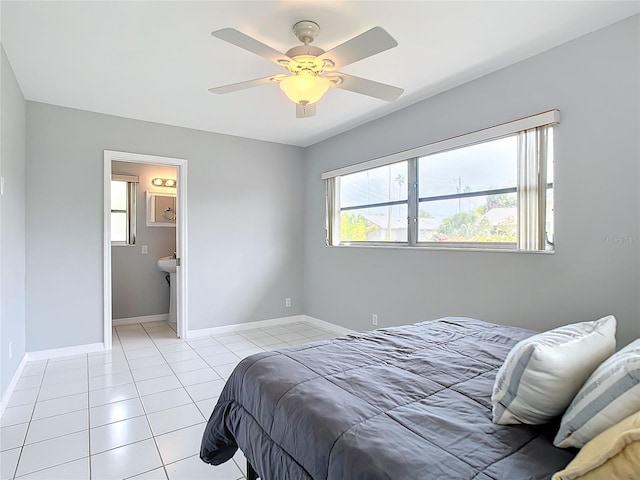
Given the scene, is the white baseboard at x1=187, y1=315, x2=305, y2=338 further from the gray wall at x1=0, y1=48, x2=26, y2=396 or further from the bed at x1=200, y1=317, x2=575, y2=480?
the bed at x1=200, y1=317, x2=575, y2=480

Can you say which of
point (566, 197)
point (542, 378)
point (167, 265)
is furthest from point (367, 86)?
point (167, 265)

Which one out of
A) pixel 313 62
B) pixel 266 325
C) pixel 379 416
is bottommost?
pixel 266 325

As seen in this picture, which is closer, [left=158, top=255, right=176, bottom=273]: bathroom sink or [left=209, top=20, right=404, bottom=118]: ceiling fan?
[left=209, top=20, right=404, bottom=118]: ceiling fan

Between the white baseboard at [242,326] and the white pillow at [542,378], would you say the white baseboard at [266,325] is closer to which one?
the white baseboard at [242,326]

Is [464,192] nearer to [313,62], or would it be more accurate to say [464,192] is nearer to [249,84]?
[313,62]

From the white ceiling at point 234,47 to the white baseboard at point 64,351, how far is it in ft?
8.12

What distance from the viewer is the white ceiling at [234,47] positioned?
6.84 feet

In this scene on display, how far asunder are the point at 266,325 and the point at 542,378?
421cm

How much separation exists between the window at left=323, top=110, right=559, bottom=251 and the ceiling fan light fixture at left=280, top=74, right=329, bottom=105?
1.46 m

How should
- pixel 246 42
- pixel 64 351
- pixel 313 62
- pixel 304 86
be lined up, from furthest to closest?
1. pixel 64 351
2. pixel 304 86
3. pixel 313 62
4. pixel 246 42

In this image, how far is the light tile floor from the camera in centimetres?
189

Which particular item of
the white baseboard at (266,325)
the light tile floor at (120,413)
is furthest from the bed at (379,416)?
the white baseboard at (266,325)

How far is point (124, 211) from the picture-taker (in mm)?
5117

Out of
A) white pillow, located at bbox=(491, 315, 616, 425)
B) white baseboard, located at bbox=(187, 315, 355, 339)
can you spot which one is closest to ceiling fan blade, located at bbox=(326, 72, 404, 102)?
white pillow, located at bbox=(491, 315, 616, 425)
